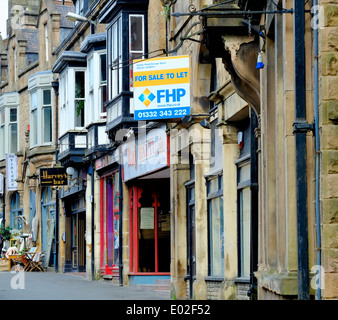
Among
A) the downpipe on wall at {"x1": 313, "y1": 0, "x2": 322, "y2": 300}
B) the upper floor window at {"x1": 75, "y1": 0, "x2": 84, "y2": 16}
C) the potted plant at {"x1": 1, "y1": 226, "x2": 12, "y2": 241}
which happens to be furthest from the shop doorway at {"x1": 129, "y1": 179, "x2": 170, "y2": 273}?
the potted plant at {"x1": 1, "y1": 226, "x2": 12, "y2": 241}

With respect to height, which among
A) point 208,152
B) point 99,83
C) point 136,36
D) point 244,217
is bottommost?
point 244,217

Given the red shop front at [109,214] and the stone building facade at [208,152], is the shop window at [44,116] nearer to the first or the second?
the stone building facade at [208,152]

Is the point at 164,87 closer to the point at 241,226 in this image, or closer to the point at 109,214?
the point at 241,226

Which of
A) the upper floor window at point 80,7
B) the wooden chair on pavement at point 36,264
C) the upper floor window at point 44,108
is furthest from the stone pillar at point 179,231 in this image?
the upper floor window at point 44,108

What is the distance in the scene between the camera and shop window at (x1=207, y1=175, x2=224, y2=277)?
1939 centimetres

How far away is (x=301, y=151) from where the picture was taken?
32.4 feet

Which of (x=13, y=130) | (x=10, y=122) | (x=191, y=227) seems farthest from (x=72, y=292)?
(x=13, y=130)

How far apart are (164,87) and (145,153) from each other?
5.70 meters

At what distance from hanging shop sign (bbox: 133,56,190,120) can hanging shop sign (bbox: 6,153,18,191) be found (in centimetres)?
2548

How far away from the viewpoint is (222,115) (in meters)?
18.5

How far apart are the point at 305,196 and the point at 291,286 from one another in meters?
1.26

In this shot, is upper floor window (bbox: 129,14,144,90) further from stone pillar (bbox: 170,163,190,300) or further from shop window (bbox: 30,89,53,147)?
shop window (bbox: 30,89,53,147)

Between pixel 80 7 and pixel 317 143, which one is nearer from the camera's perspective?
pixel 317 143

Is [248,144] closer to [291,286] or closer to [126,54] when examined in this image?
[291,286]
